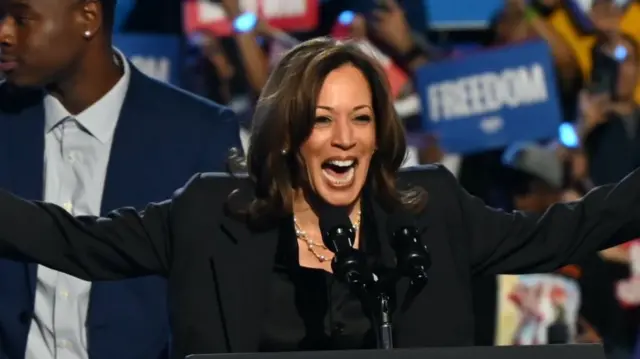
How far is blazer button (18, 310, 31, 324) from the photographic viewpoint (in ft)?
8.85

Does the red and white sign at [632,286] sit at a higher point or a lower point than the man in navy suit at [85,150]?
lower

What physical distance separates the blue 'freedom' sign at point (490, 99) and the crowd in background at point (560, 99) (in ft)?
0.14

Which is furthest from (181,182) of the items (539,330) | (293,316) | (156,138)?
(539,330)

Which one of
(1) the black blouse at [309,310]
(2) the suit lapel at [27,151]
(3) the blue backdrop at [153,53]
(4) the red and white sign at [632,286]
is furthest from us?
(3) the blue backdrop at [153,53]

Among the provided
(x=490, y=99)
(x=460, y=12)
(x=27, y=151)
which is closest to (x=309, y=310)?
(x=27, y=151)

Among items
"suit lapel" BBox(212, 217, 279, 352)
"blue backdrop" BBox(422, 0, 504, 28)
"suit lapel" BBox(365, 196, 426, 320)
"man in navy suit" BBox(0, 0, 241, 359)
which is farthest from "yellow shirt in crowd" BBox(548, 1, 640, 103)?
"suit lapel" BBox(212, 217, 279, 352)

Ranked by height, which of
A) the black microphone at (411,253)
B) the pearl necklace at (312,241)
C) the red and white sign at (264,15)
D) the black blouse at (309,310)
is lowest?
the black blouse at (309,310)

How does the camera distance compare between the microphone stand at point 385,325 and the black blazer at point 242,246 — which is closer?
the microphone stand at point 385,325

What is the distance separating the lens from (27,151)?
9.30 feet

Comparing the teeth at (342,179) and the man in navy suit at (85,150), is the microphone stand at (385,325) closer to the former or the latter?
the teeth at (342,179)

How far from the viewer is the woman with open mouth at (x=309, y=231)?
2312 millimetres

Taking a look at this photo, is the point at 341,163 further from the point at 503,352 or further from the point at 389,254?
the point at 503,352

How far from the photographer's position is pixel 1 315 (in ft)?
8.89

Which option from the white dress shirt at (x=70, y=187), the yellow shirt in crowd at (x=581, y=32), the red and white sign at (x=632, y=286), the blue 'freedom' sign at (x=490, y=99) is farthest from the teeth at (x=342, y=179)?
the yellow shirt in crowd at (x=581, y=32)
